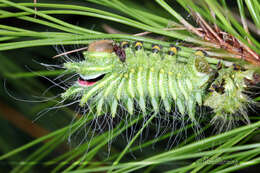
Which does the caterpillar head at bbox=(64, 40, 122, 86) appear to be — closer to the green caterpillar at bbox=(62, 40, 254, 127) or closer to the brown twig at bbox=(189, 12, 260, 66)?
the green caterpillar at bbox=(62, 40, 254, 127)

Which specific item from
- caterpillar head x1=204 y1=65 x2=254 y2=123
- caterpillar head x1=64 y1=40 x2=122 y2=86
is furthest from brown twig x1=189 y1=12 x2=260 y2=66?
caterpillar head x1=64 y1=40 x2=122 y2=86

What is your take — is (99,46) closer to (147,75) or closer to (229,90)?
(147,75)

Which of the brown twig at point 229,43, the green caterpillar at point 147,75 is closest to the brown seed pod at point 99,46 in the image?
the green caterpillar at point 147,75

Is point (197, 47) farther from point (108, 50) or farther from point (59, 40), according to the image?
point (59, 40)

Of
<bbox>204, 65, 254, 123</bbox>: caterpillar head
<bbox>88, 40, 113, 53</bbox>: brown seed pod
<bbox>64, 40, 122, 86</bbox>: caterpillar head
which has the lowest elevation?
<bbox>204, 65, 254, 123</bbox>: caterpillar head

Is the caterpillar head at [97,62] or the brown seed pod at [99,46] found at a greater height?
the brown seed pod at [99,46]

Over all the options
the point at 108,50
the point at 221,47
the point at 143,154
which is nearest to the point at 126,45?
the point at 108,50

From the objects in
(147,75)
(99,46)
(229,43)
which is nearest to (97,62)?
(99,46)

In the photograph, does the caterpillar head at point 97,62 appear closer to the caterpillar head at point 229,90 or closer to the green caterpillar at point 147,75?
the green caterpillar at point 147,75
